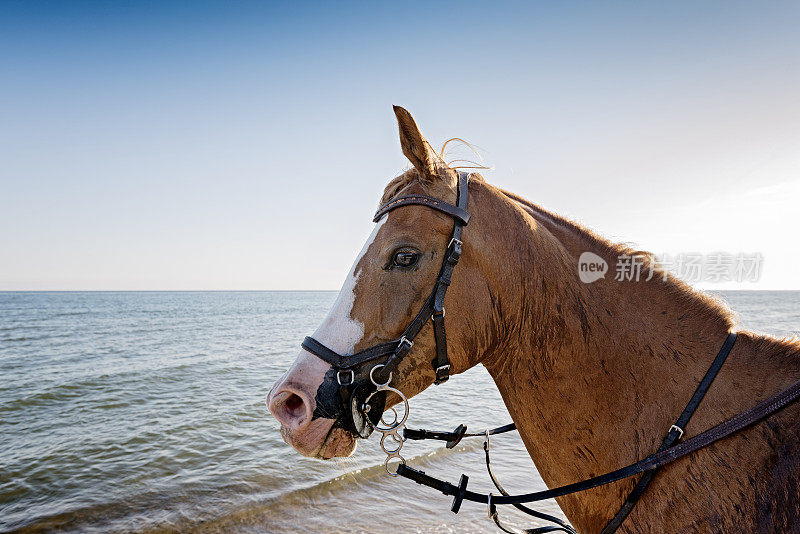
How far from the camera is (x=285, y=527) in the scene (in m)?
5.25

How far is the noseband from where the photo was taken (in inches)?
67.8

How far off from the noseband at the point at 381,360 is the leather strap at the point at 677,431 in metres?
0.85

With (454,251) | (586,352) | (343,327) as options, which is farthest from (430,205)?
(586,352)

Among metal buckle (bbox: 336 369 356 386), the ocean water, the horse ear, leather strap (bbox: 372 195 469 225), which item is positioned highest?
the horse ear

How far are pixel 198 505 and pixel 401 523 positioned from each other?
2957 mm

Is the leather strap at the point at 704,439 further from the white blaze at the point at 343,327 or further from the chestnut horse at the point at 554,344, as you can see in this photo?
the white blaze at the point at 343,327

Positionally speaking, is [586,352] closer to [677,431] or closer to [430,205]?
[677,431]

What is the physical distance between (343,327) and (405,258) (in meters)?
0.42

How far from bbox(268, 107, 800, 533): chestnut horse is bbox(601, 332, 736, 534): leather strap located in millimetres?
24

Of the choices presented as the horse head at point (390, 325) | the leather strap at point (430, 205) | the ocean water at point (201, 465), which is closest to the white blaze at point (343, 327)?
the horse head at point (390, 325)

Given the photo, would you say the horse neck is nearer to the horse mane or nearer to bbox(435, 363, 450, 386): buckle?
the horse mane

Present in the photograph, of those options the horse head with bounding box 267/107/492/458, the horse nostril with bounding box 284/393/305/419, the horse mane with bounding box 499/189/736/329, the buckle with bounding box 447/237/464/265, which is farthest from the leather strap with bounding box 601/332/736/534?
the horse nostril with bounding box 284/393/305/419

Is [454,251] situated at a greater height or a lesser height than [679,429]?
greater

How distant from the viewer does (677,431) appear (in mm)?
1515
